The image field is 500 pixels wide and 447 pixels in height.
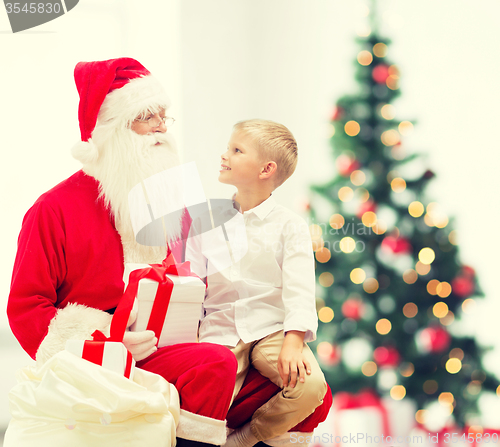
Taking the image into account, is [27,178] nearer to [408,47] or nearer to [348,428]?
[348,428]

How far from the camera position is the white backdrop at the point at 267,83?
225 cm

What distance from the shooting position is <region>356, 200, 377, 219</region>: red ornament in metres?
2.23

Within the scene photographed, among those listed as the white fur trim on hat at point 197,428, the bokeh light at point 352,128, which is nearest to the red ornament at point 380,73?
the bokeh light at point 352,128

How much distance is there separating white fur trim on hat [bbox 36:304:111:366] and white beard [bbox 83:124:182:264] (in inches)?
7.0

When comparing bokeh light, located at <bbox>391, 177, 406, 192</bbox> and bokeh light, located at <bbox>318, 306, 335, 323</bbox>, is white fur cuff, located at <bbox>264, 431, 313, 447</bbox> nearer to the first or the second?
bokeh light, located at <bbox>318, 306, 335, 323</bbox>

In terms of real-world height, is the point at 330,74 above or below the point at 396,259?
above

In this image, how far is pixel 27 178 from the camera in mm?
2230

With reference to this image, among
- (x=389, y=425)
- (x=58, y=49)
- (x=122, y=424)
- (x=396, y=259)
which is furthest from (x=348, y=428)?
(x=58, y=49)

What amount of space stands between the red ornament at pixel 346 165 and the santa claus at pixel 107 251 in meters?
1.03

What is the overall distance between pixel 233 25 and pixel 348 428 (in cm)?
230

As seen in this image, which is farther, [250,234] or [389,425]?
[389,425]

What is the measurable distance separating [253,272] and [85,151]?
1.92ft

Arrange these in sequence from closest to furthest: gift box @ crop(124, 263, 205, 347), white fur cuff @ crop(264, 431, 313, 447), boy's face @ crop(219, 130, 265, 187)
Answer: gift box @ crop(124, 263, 205, 347) → white fur cuff @ crop(264, 431, 313, 447) → boy's face @ crop(219, 130, 265, 187)

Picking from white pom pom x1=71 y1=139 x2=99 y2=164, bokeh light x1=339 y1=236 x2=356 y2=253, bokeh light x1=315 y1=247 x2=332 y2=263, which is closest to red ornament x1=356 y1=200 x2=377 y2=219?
bokeh light x1=339 y1=236 x2=356 y2=253
